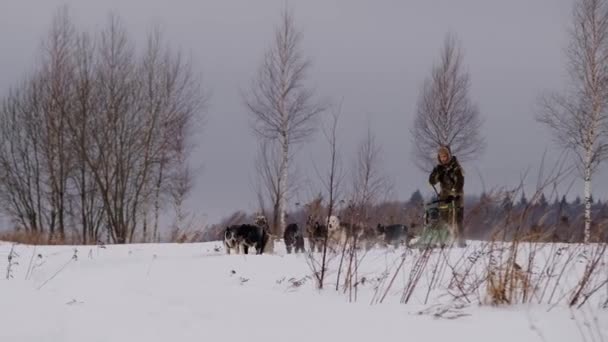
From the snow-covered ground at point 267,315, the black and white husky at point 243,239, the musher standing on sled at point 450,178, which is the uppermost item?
the musher standing on sled at point 450,178

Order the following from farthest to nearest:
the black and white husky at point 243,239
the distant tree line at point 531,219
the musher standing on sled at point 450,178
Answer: the black and white husky at point 243,239, the musher standing on sled at point 450,178, the distant tree line at point 531,219

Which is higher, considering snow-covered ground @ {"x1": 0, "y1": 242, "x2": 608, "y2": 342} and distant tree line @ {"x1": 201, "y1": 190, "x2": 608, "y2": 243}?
distant tree line @ {"x1": 201, "y1": 190, "x2": 608, "y2": 243}

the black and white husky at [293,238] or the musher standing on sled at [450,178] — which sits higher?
the musher standing on sled at [450,178]

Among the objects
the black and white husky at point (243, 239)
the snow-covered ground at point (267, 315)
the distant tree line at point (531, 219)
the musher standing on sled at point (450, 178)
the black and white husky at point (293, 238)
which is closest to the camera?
the snow-covered ground at point (267, 315)

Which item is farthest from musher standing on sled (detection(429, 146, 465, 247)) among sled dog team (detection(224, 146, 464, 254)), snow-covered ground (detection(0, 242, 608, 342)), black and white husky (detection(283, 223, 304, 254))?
snow-covered ground (detection(0, 242, 608, 342))

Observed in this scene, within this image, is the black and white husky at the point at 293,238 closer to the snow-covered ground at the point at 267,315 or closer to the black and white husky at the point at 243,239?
the black and white husky at the point at 243,239

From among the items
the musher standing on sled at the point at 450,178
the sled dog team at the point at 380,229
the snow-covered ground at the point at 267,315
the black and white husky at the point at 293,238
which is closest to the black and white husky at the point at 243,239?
the sled dog team at the point at 380,229

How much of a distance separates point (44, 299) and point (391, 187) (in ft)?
9.48

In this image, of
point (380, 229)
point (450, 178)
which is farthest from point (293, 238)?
point (450, 178)

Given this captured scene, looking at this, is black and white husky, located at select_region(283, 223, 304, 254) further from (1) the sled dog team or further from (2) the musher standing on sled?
(2) the musher standing on sled

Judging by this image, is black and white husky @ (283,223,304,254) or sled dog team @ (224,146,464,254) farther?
black and white husky @ (283,223,304,254)

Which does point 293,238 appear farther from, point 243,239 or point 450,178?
point 450,178

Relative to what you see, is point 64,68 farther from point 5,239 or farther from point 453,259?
point 453,259

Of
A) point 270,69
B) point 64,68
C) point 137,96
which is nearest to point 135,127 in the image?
point 137,96
